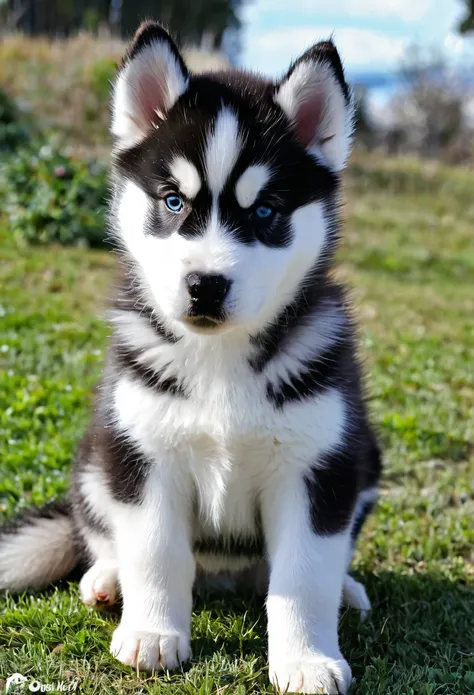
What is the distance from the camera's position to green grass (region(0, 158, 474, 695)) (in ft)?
8.14

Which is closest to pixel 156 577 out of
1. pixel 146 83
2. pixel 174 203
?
pixel 174 203

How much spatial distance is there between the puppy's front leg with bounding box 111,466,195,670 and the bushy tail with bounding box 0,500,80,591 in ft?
2.00

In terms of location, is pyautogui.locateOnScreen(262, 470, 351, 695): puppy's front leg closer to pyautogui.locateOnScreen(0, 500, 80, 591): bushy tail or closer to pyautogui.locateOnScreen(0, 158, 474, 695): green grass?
pyautogui.locateOnScreen(0, 158, 474, 695): green grass

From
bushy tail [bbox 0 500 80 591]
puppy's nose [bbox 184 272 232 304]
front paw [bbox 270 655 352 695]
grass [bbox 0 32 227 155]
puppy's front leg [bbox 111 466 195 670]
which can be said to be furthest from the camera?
grass [bbox 0 32 227 155]

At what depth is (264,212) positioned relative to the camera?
7.72 feet

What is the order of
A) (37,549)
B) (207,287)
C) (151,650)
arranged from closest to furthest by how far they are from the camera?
(207,287) < (151,650) < (37,549)

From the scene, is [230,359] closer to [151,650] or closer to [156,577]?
[156,577]

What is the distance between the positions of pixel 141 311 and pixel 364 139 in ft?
75.9

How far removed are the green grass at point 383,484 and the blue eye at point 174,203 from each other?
143cm

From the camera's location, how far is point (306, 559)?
2346 mm

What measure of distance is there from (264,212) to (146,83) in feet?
2.06

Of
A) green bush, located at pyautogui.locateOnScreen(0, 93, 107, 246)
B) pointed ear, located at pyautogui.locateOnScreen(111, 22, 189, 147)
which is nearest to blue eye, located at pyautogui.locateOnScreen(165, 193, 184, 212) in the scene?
pointed ear, located at pyautogui.locateOnScreen(111, 22, 189, 147)

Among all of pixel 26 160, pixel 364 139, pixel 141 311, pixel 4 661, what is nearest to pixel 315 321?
pixel 141 311

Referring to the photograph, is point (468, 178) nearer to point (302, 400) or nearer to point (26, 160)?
point (26, 160)
